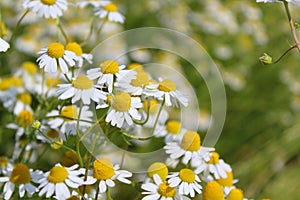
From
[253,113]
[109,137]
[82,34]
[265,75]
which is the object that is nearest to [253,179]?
[253,113]

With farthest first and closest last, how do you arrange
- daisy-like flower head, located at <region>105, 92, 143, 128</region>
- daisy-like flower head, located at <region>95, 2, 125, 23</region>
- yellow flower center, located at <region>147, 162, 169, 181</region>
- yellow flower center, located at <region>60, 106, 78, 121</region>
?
daisy-like flower head, located at <region>95, 2, 125, 23</region>, yellow flower center, located at <region>60, 106, 78, 121</region>, yellow flower center, located at <region>147, 162, 169, 181</region>, daisy-like flower head, located at <region>105, 92, 143, 128</region>

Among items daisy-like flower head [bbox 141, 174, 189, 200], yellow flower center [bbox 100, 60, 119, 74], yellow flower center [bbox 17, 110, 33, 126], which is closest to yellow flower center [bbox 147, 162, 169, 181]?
daisy-like flower head [bbox 141, 174, 189, 200]

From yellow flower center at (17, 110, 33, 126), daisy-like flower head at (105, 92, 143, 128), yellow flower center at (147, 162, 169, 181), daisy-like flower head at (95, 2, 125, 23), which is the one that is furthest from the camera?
daisy-like flower head at (95, 2, 125, 23)

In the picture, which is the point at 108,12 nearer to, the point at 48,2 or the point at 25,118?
the point at 48,2

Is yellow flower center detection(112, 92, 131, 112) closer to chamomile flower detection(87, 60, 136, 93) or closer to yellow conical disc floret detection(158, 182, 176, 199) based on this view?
chamomile flower detection(87, 60, 136, 93)

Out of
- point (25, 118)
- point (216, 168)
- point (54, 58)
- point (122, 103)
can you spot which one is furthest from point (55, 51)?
point (216, 168)

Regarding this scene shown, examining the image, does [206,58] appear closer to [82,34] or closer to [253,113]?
[253,113]

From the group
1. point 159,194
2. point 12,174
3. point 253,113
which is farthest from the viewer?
point 253,113
